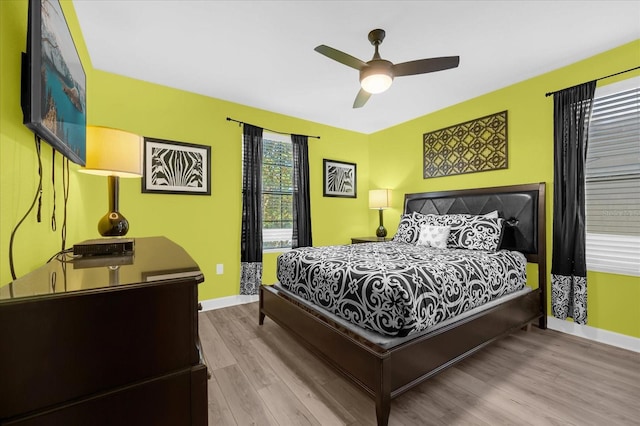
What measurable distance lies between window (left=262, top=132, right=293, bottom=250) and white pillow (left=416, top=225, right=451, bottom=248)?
1.88 meters

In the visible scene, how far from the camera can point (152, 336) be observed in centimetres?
77

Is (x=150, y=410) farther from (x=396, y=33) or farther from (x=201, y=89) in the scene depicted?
(x=201, y=89)

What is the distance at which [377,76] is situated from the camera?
85.1 inches

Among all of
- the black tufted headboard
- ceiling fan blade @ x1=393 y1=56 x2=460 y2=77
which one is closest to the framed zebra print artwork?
ceiling fan blade @ x1=393 y1=56 x2=460 y2=77

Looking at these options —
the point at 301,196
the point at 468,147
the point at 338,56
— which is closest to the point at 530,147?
the point at 468,147

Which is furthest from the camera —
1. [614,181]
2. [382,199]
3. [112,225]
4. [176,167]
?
[382,199]

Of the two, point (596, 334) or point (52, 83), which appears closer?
point (52, 83)

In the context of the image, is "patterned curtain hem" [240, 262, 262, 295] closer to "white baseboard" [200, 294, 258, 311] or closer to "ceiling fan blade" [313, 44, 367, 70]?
"white baseboard" [200, 294, 258, 311]

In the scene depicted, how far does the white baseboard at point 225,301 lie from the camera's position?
335cm

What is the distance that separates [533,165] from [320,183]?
2738 mm

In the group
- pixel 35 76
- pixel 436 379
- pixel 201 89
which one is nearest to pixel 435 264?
pixel 436 379

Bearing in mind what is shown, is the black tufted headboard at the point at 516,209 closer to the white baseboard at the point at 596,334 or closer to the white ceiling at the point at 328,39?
the white baseboard at the point at 596,334

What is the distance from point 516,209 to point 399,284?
7.39 feet

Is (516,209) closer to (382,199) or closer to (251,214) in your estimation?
(382,199)
